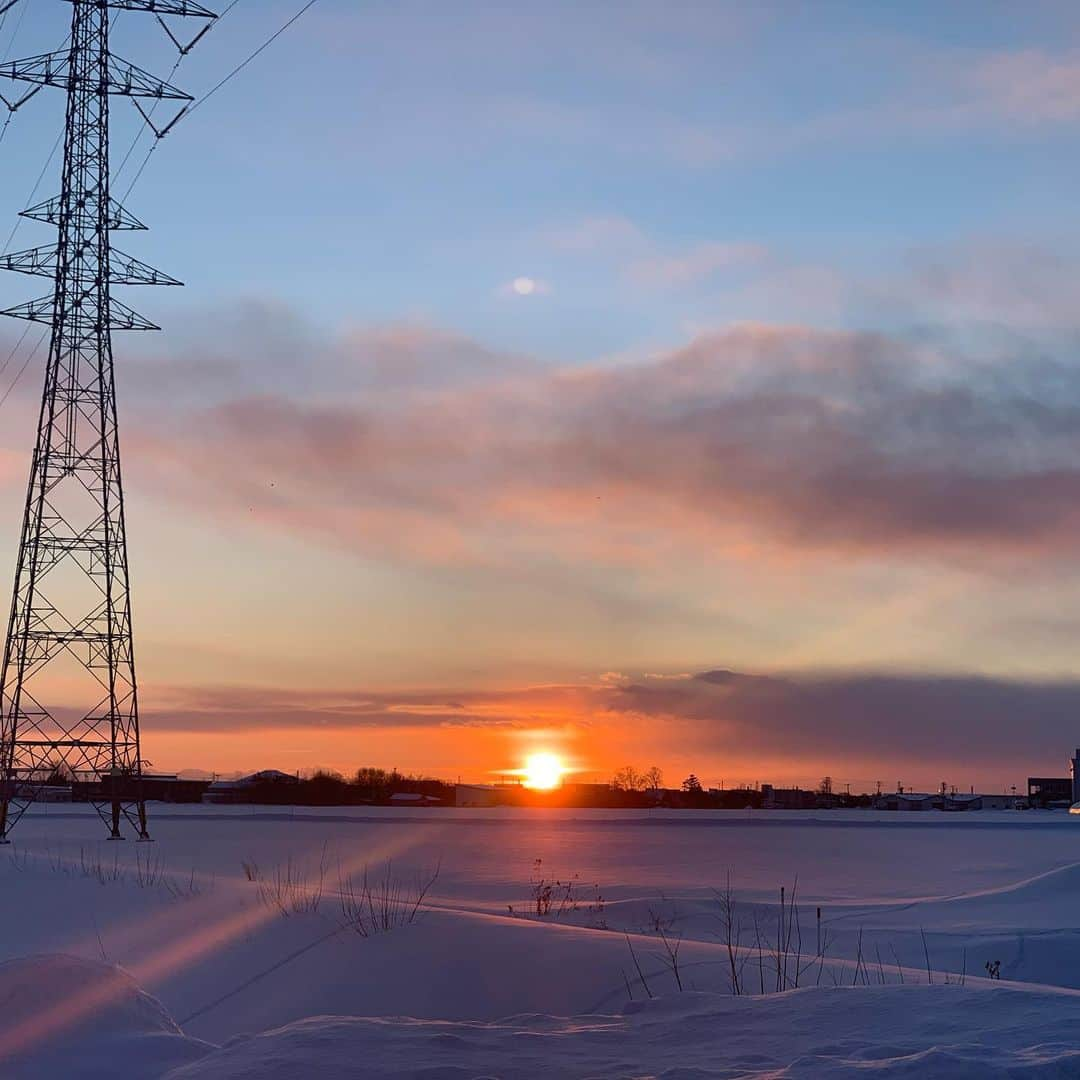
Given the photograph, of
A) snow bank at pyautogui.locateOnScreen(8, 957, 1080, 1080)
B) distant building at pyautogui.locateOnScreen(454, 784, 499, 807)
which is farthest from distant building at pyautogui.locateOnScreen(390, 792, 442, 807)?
snow bank at pyautogui.locateOnScreen(8, 957, 1080, 1080)

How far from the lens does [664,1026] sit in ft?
28.2

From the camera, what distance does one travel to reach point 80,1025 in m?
9.17

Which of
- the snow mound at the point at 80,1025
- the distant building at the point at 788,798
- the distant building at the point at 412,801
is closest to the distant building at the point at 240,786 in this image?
the distant building at the point at 412,801

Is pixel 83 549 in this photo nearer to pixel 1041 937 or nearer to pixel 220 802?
pixel 1041 937

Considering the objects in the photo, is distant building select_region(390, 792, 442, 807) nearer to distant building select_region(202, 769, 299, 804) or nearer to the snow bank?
distant building select_region(202, 769, 299, 804)

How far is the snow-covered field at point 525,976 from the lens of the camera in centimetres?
762

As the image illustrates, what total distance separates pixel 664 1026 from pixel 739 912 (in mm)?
14700

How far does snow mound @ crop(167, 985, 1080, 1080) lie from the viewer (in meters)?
6.79

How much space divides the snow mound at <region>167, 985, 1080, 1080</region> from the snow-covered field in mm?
26

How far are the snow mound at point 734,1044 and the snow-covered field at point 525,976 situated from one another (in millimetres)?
26

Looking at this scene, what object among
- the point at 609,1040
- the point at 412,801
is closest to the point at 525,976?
the point at 609,1040

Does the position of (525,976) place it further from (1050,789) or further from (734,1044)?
(1050,789)

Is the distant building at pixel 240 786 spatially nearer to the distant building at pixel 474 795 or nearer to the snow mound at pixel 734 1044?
the distant building at pixel 474 795

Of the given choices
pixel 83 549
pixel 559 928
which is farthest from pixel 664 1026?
pixel 83 549
